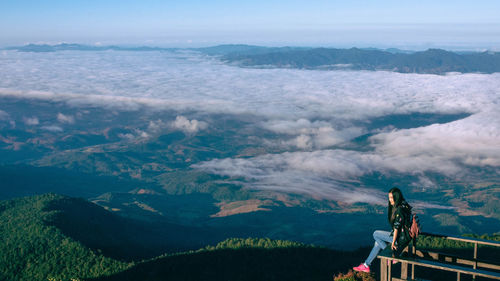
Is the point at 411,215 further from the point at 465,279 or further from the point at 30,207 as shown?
the point at 30,207

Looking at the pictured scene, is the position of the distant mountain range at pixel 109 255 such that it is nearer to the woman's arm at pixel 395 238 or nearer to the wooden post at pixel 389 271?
the wooden post at pixel 389 271

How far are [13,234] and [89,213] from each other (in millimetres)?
44854

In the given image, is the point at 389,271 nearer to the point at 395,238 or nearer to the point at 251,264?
the point at 395,238

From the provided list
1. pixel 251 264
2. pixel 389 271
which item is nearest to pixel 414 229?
pixel 389 271

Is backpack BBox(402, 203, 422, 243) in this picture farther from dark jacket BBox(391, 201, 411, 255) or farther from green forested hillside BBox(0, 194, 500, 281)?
green forested hillside BBox(0, 194, 500, 281)

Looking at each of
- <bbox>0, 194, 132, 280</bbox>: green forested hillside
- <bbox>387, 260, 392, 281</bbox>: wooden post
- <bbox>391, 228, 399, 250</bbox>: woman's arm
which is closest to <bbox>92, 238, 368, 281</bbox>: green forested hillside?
<bbox>0, 194, 132, 280</bbox>: green forested hillside

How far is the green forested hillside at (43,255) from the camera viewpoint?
357ft

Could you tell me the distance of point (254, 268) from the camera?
8750cm

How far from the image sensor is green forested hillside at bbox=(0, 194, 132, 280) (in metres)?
109

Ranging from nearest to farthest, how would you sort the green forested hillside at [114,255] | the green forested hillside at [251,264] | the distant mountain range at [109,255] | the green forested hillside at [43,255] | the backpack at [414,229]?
the backpack at [414,229] → the green forested hillside at [251,264] → the green forested hillside at [114,255] → the distant mountain range at [109,255] → the green forested hillside at [43,255]

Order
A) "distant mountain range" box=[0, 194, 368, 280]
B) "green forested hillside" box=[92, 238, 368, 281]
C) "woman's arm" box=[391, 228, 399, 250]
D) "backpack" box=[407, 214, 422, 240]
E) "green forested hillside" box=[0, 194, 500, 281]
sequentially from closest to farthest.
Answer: "woman's arm" box=[391, 228, 399, 250]
"backpack" box=[407, 214, 422, 240]
"green forested hillside" box=[92, 238, 368, 281]
"green forested hillside" box=[0, 194, 500, 281]
"distant mountain range" box=[0, 194, 368, 280]

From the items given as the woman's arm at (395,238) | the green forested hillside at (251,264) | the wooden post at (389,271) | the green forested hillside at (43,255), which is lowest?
the green forested hillside at (43,255)

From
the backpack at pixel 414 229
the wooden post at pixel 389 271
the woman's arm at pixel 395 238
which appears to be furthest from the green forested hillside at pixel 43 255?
the backpack at pixel 414 229

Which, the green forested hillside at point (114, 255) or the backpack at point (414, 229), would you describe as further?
the green forested hillside at point (114, 255)
